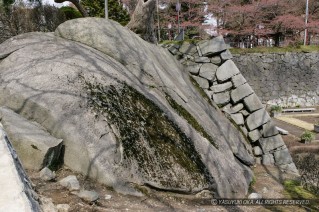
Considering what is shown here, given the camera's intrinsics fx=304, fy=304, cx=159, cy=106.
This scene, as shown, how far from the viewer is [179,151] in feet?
10.7

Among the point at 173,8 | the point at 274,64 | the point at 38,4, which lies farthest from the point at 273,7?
the point at 38,4

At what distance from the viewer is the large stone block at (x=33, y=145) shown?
8.44ft

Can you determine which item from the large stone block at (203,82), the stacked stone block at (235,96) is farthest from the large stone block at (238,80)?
the large stone block at (203,82)

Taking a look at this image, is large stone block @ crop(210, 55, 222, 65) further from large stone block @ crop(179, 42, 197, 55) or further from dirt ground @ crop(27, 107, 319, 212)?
dirt ground @ crop(27, 107, 319, 212)

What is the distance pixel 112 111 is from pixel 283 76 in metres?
15.6

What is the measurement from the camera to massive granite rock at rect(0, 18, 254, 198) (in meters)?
2.80

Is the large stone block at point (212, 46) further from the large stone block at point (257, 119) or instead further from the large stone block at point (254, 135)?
the large stone block at point (254, 135)

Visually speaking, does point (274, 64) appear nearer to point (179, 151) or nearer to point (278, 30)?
point (278, 30)

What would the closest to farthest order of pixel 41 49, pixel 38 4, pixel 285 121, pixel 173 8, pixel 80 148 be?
pixel 80 148, pixel 41 49, pixel 38 4, pixel 285 121, pixel 173 8

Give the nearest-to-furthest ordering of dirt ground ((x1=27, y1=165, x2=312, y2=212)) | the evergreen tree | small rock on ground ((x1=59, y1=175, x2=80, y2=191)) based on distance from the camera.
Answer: dirt ground ((x1=27, y1=165, x2=312, y2=212)) → small rock on ground ((x1=59, y1=175, x2=80, y2=191)) → the evergreen tree

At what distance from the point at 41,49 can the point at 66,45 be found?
1.02ft

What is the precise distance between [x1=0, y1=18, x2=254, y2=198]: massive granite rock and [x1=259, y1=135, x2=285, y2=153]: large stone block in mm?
1546

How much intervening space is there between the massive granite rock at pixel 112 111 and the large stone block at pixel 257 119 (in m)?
1.63

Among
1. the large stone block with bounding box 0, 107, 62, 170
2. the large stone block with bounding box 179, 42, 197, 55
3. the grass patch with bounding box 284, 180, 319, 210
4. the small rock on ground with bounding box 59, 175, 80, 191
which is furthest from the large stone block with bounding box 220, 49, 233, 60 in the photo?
the small rock on ground with bounding box 59, 175, 80, 191
